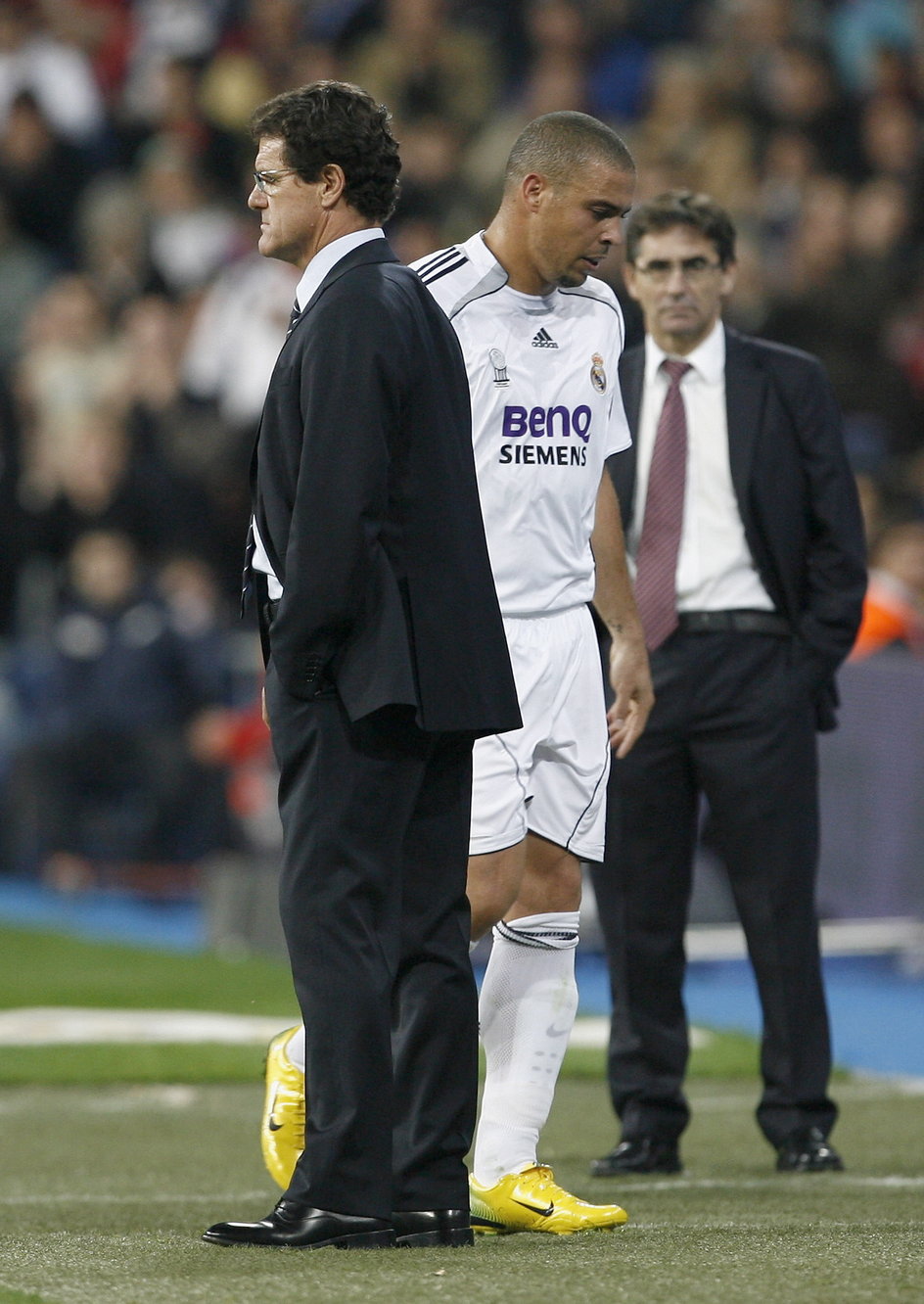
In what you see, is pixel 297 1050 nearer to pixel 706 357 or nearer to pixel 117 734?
pixel 706 357

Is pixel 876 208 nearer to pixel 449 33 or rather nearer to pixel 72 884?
pixel 449 33

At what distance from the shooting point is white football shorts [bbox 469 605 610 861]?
16.0ft

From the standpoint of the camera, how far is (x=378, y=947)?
4.25 m

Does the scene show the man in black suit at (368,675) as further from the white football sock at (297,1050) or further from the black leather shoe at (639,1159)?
the black leather shoe at (639,1159)

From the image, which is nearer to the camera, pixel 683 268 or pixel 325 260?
pixel 325 260

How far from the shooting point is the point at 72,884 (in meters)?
13.9

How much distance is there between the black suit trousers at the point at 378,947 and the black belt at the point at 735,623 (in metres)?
1.90

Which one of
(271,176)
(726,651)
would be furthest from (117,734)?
(271,176)

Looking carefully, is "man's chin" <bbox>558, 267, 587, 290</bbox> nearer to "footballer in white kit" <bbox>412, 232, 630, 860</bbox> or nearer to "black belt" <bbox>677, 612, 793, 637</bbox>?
"footballer in white kit" <bbox>412, 232, 630, 860</bbox>

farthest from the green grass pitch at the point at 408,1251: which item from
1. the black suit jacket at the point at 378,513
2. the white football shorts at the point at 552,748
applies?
the black suit jacket at the point at 378,513

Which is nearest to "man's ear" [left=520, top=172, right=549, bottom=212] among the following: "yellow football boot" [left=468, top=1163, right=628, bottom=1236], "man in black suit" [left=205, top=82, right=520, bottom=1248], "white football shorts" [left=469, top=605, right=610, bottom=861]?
"man in black suit" [left=205, top=82, right=520, bottom=1248]

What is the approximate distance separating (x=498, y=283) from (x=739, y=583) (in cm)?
146

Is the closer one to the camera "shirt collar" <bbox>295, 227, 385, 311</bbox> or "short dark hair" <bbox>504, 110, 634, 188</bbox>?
"shirt collar" <bbox>295, 227, 385, 311</bbox>

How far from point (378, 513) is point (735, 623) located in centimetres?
221
